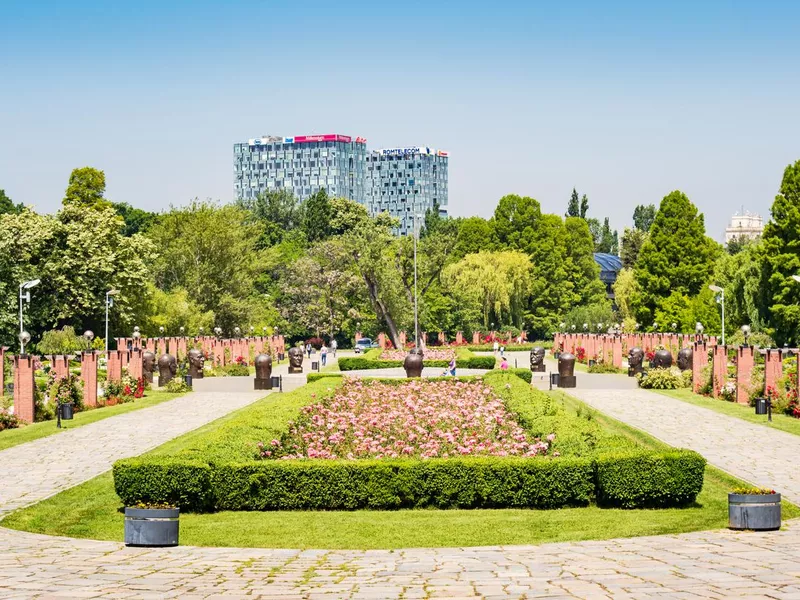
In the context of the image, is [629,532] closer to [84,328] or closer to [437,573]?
[437,573]

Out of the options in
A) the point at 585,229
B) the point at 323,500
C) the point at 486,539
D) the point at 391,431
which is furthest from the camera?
the point at 585,229

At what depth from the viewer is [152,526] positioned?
1388 centimetres

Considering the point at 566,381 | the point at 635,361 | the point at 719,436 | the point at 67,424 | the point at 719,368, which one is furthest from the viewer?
the point at 635,361

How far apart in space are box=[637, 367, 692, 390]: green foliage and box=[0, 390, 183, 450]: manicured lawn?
57.8 ft

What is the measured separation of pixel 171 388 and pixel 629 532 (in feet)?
98.1

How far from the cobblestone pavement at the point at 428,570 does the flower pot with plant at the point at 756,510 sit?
0.72 ft

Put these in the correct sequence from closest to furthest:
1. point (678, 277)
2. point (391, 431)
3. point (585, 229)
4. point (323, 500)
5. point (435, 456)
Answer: point (323, 500)
point (435, 456)
point (391, 431)
point (678, 277)
point (585, 229)

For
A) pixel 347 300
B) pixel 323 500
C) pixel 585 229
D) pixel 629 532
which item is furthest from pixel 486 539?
pixel 585 229

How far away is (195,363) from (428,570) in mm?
38189

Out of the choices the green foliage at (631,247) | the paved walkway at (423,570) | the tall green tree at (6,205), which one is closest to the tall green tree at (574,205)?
the green foliage at (631,247)

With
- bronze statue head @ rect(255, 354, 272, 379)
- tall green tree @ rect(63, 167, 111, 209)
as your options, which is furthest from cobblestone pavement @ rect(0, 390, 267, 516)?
tall green tree @ rect(63, 167, 111, 209)

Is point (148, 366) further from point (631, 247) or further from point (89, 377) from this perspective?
point (631, 247)

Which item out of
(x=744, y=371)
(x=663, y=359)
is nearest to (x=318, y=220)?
(x=663, y=359)

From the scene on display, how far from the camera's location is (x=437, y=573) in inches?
474
